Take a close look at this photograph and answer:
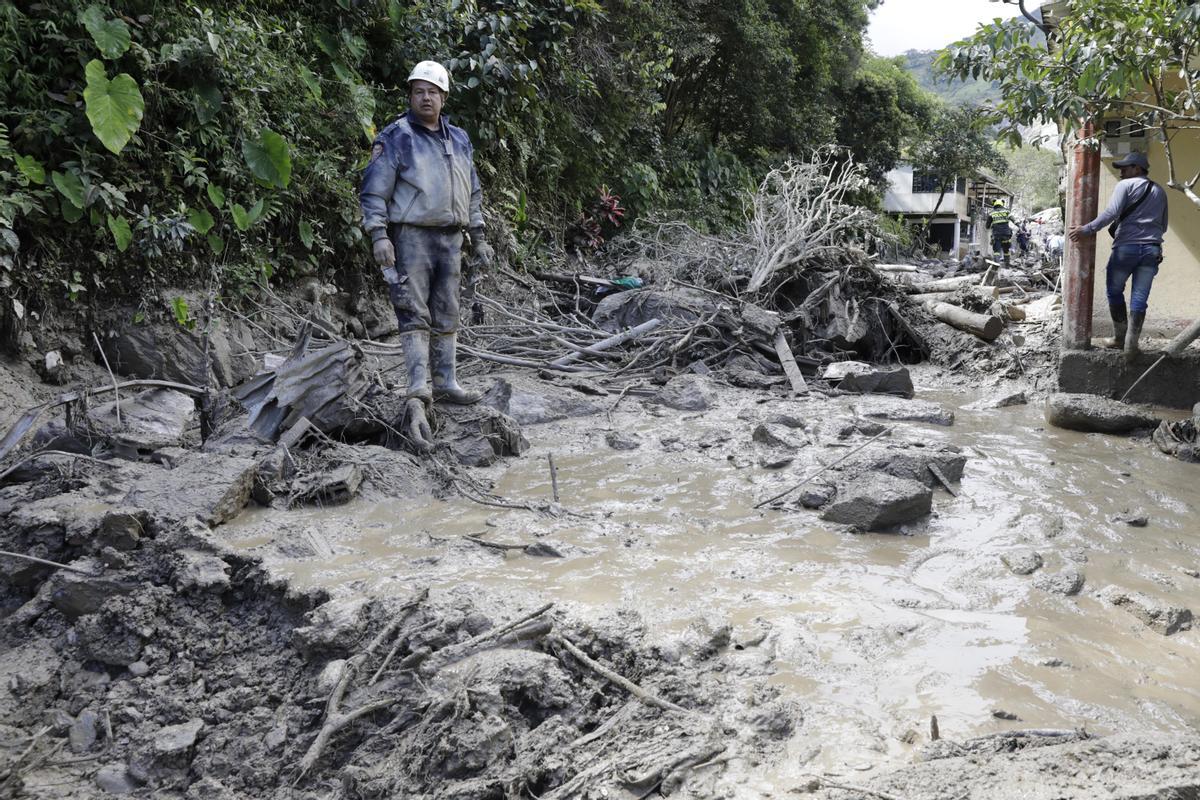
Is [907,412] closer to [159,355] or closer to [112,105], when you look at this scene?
[159,355]

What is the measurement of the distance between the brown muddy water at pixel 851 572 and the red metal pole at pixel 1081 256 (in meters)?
2.46

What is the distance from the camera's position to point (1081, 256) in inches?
293

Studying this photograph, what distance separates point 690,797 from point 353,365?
3.63m

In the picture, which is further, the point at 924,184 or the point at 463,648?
the point at 924,184

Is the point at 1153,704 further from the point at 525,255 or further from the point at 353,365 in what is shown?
the point at 525,255

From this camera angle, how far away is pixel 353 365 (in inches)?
195

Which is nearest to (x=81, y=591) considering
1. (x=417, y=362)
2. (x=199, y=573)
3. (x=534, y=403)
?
(x=199, y=573)

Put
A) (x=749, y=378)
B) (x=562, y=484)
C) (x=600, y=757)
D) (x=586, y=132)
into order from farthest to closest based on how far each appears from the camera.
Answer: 1. (x=586, y=132)
2. (x=749, y=378)
3. (x=562, y=484)
4. (x=600, y=757)

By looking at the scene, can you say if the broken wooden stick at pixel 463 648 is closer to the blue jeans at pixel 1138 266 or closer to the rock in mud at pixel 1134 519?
the rock in mud at pixel 1134 519

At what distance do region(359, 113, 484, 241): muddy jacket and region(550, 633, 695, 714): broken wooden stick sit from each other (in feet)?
10.4

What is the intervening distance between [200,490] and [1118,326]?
7688 millimetres

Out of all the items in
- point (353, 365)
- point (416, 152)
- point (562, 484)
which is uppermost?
point (416, 152)

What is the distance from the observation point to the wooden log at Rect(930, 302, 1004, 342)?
31.3ft

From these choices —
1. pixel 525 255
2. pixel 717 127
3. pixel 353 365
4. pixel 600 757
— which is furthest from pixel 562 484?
pixel 717 127
